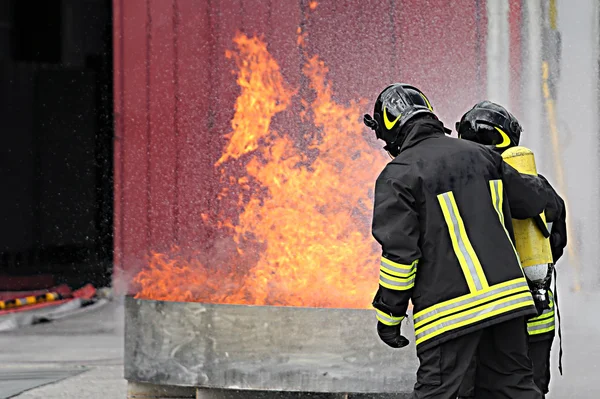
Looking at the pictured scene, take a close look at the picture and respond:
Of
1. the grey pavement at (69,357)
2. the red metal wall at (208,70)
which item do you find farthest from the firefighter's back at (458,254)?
the red metal wall at (208,70)

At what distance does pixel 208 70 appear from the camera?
8305mm

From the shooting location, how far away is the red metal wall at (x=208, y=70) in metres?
7.75

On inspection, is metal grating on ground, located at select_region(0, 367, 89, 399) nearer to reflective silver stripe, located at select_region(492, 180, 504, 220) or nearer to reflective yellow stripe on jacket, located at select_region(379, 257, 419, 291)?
reflective yellow stripe on jacket, located at select_region(379, 257, 419, 291)

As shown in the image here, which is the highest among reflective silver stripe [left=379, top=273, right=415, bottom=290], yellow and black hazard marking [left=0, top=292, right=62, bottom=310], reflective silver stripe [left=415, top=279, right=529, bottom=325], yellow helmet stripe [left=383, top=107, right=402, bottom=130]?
yellow helmet stripe [left=383, top=107, right=402, bottom=130]

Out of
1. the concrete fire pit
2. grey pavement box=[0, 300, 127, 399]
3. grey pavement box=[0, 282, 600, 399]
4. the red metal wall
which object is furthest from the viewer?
the red metal wall

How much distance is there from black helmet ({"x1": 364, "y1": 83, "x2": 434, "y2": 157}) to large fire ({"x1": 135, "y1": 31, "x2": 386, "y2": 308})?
57.2 inches

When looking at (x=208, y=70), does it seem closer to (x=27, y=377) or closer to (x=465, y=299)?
(x=27, y=377)

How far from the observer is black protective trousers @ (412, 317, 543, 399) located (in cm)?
259

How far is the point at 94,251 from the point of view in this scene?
11.0 m

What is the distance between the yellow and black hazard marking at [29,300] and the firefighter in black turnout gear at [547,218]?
641 cm

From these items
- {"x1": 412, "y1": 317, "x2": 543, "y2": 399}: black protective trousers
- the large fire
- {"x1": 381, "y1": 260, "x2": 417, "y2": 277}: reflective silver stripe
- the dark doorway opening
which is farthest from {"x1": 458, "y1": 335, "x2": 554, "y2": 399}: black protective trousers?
the dark doorway opening

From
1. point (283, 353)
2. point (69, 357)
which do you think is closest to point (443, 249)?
point (283, 353)

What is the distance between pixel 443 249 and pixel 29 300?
7.07 m

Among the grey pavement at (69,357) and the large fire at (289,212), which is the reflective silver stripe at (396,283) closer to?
the large fire at (289,212)
